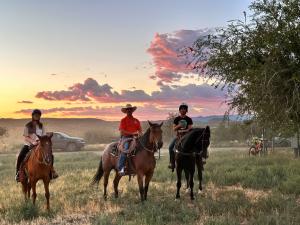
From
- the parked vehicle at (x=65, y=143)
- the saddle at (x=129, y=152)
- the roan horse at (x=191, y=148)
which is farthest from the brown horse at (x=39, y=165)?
the parked vehicle at (x=65, y=143)

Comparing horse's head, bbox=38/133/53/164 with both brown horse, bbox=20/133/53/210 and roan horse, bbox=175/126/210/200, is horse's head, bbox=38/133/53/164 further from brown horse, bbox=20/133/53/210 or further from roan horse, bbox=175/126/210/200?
roan horse, bbox=175/126/210/200

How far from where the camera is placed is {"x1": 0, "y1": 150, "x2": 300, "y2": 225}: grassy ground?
10180mm

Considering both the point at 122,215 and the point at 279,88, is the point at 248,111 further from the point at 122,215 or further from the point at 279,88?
the point at 122,215

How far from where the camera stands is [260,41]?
1317 centimetres

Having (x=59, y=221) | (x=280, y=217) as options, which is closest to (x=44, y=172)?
(x=59, y=221)

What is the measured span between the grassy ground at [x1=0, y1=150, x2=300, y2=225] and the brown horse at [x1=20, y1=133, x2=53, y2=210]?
0.68m

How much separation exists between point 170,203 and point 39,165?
12.6ft

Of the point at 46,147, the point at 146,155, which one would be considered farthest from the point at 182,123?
the point at 46,147

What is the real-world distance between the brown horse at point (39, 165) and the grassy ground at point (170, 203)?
682 mm

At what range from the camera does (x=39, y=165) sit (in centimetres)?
1170

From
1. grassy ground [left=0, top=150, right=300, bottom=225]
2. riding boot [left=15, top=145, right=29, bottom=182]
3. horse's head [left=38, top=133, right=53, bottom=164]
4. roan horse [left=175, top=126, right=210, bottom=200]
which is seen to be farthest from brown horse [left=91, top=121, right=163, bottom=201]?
riding boot [left=15, top=145, right=29, bottom=182]

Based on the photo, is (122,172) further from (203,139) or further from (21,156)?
(21,156)

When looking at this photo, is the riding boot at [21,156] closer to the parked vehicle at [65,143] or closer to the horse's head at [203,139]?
the horse's head at [203,139]

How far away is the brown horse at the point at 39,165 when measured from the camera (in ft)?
36.8
